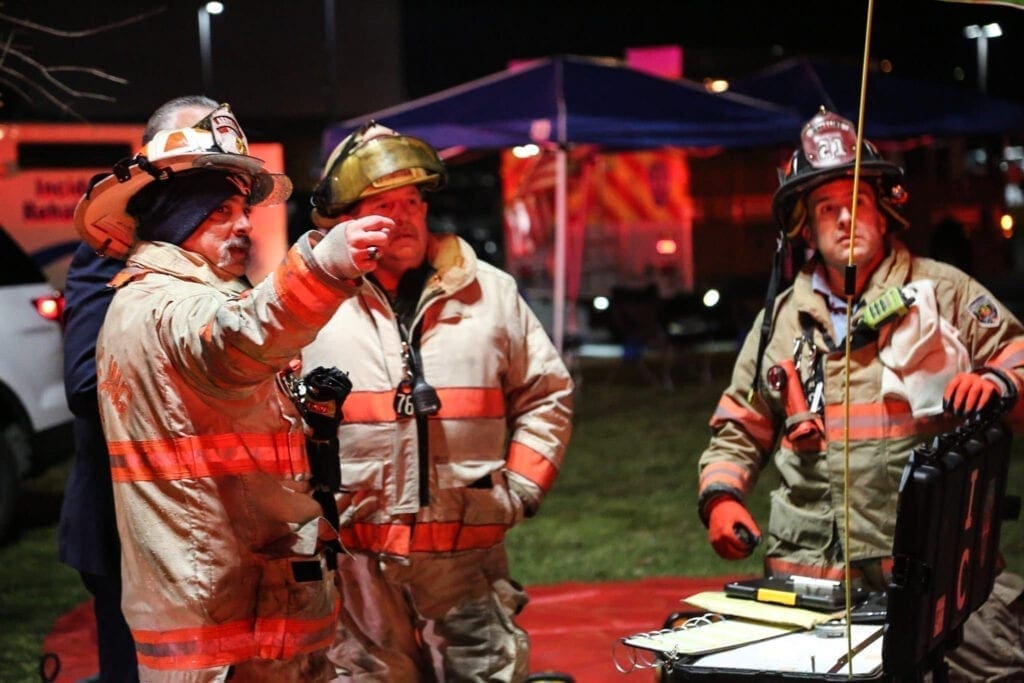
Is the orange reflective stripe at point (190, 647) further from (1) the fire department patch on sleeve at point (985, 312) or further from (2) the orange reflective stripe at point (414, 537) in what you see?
(1) the fire department patch on sleeve at point (985, 312)

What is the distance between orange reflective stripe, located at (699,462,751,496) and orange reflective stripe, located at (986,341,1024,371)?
0.77 meters

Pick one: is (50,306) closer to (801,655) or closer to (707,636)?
(707,636)

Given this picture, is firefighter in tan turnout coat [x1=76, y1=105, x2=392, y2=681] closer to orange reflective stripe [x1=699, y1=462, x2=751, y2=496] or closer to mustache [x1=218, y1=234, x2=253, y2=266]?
mustache [x1=218, y1=234, x2=253, y2=266]

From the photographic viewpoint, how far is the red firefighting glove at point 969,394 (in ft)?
12.0

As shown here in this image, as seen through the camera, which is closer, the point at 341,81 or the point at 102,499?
the point at 102,499

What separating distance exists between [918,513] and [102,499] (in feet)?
8.17

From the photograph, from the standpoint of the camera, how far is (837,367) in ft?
13.1

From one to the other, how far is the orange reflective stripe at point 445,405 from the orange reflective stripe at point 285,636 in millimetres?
798

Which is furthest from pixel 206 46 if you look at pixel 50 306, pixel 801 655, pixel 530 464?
pixel 801 655

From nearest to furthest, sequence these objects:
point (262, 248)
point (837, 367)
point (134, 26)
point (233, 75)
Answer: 1. point (837, 367)
2. point (262, 248)
3. point (134, 26)
4. point (233, 75)

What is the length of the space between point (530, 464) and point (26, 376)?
5.24 meters

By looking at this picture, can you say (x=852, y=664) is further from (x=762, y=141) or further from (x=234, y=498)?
(x=762, y=141)

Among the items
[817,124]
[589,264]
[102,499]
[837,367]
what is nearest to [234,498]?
[102,499]

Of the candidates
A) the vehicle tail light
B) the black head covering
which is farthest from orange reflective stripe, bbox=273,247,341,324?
the vehicle tail light
